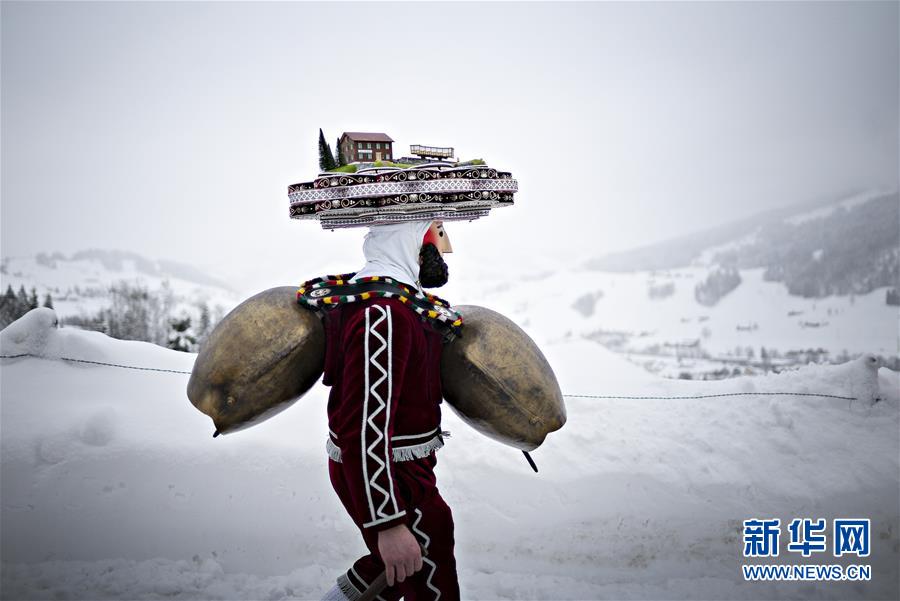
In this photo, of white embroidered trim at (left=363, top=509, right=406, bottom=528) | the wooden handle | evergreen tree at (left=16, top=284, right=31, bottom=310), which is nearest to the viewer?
white embroidered trim at (left=363, top=509, right=406, bottom=528)

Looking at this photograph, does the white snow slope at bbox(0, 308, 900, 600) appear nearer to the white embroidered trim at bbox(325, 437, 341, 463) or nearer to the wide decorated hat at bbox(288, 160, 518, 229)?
the white embroidered trim at bbox(325, 437, 341, 463)

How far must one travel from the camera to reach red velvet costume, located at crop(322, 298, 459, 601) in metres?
1.80

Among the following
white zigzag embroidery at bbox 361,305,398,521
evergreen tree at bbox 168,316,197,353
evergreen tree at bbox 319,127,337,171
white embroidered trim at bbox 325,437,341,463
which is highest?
evergreen tree at bbox 319,127,337,171

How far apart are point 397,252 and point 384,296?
0.24 meters

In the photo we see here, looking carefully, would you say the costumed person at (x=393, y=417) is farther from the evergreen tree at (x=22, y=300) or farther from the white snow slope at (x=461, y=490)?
the evergreen tree at (x=22, y=300)

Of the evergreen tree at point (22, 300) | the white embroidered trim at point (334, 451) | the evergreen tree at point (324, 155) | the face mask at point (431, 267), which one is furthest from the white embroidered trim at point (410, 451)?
the evergreen tree at point (22, 300)

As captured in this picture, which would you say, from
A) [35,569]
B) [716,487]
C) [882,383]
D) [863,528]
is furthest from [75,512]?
[882,383]

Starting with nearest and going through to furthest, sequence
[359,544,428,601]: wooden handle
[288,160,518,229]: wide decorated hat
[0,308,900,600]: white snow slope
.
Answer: [288,160,518,229]: wide decorated hat
[359,544,428,601]: wooden handle
[0,308,900,600]: white snow slope

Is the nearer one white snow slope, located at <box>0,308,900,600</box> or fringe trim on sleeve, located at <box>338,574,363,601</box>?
fringe trim on sleeve, located at <box>338,574,363,601</box>

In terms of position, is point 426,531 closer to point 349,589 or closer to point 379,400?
point 349,589

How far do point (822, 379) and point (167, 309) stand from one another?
46.0 feet

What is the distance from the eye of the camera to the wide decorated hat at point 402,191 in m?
1.97

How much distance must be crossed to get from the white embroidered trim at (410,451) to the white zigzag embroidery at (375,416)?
23cm

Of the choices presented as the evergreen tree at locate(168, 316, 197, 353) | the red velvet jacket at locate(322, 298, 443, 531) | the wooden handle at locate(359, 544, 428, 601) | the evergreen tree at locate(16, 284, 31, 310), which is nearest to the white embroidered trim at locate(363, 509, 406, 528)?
the red velvet jacket at locate(322, 298, 443, 531)
